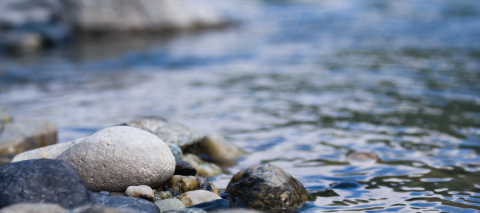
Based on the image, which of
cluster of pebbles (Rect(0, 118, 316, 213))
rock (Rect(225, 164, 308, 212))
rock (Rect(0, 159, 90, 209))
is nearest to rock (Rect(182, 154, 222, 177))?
cluster of pebbles (Rect(0, 118, 316, 213))

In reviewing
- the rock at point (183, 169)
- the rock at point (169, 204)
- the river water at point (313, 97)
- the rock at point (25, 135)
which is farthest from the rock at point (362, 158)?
the rock at point (25, 135)

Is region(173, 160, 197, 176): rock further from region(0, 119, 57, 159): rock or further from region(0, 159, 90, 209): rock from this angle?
region(0, 119, 57, 159): rock

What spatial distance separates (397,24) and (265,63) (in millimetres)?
8079

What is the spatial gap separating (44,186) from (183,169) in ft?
4.26

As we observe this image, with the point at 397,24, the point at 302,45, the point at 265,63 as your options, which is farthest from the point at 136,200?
the point at 397,24

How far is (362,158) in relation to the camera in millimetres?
4504

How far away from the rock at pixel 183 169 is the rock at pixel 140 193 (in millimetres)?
554

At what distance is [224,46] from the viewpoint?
44.2ft

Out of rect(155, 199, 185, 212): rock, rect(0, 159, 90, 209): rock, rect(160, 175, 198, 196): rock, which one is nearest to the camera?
rect(0, 159, 90, 209): rock

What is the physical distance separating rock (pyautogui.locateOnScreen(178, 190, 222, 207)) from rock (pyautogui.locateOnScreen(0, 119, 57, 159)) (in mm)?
2252

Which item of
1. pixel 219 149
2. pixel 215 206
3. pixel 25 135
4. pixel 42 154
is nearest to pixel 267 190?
pixel 215 206

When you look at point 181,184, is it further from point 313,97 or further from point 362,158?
point 313,97

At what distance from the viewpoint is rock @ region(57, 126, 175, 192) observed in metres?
3.36

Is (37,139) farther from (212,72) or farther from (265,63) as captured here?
(265,63)
